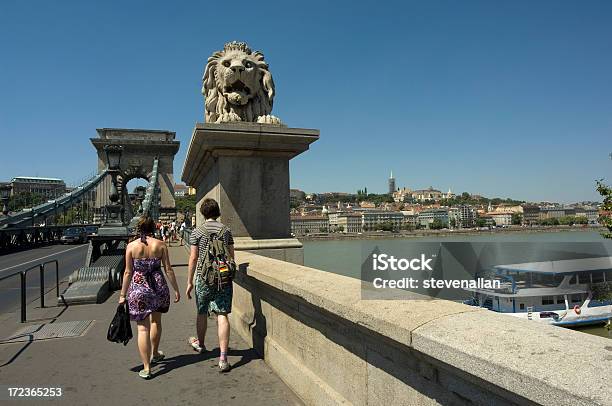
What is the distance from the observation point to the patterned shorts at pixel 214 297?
134 inches

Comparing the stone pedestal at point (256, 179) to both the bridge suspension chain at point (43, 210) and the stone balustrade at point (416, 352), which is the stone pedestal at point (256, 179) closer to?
the stone balustrade at point (416, 352)

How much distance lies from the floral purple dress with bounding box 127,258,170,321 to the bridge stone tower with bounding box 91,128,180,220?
168ft

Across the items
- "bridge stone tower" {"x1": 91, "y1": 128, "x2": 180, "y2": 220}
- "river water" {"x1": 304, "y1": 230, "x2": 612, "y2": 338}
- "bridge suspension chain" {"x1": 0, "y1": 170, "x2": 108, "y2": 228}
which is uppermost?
"bridge stone tower" {"x1": 91, "y1": 128, "x2": 180, "y2": 220}

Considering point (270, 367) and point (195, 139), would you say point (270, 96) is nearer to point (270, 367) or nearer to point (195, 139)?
point (195, 139)

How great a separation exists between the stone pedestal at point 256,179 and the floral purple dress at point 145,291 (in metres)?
1.16

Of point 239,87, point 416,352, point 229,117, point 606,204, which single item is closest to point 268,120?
point 229,117

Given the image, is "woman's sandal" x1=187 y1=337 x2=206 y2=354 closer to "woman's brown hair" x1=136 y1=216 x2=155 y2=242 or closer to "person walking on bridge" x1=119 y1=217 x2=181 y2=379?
"person walking on bridge" x1=119 y1=217 x2=181 y2=379

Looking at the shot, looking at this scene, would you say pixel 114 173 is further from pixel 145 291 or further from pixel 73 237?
pixel 73 237

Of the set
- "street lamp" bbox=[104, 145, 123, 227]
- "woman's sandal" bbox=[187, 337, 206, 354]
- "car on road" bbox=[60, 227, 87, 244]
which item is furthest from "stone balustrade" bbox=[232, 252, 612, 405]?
"car on road" bbox=[60, 227, 87, 244]

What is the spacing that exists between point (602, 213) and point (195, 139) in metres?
15.0

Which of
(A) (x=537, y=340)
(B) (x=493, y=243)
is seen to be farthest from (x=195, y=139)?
(A) (x=537, y=340)

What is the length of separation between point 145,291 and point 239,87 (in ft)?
8.92

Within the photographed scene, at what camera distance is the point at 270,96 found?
5121 mm

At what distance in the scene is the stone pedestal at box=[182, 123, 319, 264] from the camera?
4508mm
